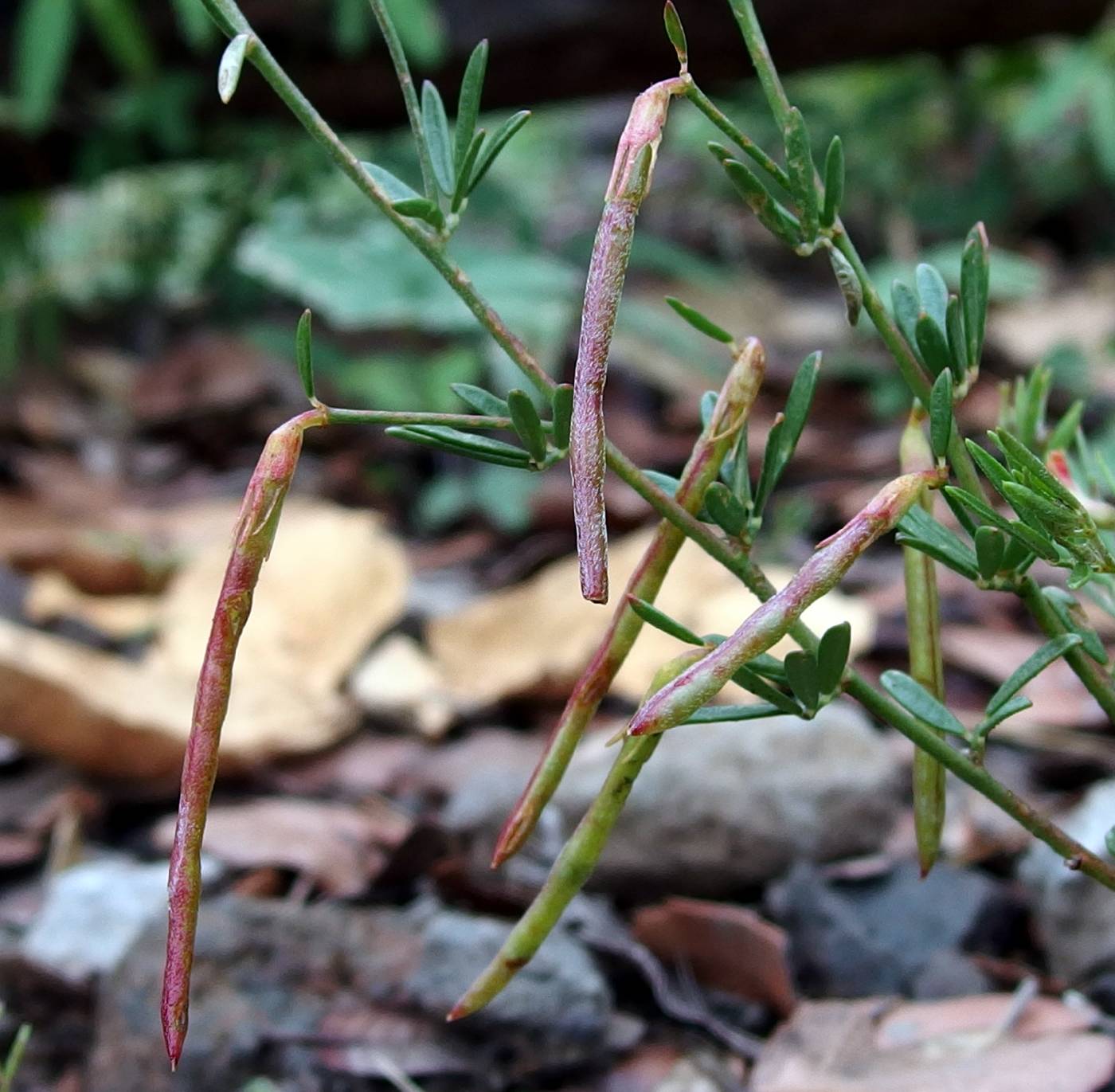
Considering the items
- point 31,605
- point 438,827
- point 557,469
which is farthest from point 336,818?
point 557,469

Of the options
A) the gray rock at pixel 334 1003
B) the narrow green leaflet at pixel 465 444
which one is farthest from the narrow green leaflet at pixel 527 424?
the gray rock at pixel 334 1003

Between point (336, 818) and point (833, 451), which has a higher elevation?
point (833, 451)

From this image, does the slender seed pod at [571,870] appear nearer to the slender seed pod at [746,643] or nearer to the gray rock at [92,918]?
the slender seed pod at [746,643]

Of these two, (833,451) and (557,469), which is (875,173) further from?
(557,469)

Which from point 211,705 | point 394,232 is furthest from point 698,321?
point 394,232

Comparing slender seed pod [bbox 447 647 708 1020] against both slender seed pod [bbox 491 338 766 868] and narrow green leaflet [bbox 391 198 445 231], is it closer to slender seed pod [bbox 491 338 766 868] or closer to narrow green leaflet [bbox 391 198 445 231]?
slender seed pod [bbox 491 338 766 868]

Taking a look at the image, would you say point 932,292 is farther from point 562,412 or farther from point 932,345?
point 562,412

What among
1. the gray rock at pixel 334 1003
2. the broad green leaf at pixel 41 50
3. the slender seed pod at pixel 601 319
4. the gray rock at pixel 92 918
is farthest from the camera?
the broad green leaf at pixel 41 50
